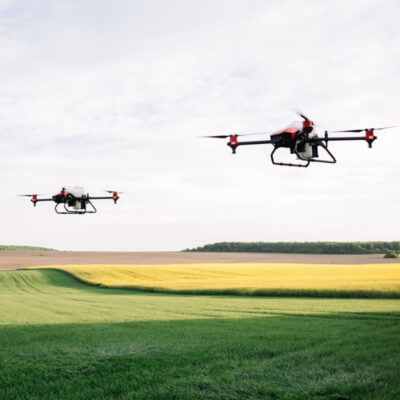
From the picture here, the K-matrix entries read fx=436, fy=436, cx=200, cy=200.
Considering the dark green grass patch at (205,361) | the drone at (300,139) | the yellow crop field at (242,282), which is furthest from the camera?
the yellow crop field at (242,282)

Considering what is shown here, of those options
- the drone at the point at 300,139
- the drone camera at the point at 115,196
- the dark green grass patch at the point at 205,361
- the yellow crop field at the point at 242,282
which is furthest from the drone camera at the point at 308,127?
the drone camera at the point at 115,196

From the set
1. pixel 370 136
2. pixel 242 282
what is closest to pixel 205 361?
pixel 370 136

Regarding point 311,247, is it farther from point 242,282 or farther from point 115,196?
point 115,196

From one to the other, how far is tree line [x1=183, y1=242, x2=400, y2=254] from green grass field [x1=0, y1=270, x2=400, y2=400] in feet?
259

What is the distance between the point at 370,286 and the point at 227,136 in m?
17.1

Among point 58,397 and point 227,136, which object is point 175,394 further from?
point 227,136

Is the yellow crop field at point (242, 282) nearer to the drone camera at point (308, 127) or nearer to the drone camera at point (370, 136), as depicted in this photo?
the drone camera at point (370, 136)

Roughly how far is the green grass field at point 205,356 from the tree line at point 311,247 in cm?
7897

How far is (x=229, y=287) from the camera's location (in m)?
29.5

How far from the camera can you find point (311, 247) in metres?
95.7

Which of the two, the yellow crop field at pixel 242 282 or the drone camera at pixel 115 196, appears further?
the drone camera at pixel 115 196

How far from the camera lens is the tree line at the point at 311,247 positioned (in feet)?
306

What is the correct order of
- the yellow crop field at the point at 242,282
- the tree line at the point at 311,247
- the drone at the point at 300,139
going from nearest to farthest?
the drone at the point at 300,139, the yellow crop field at the point at 242,282, the tree line at the point at 311,247

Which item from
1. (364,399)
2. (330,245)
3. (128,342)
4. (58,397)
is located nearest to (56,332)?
(128,342)
